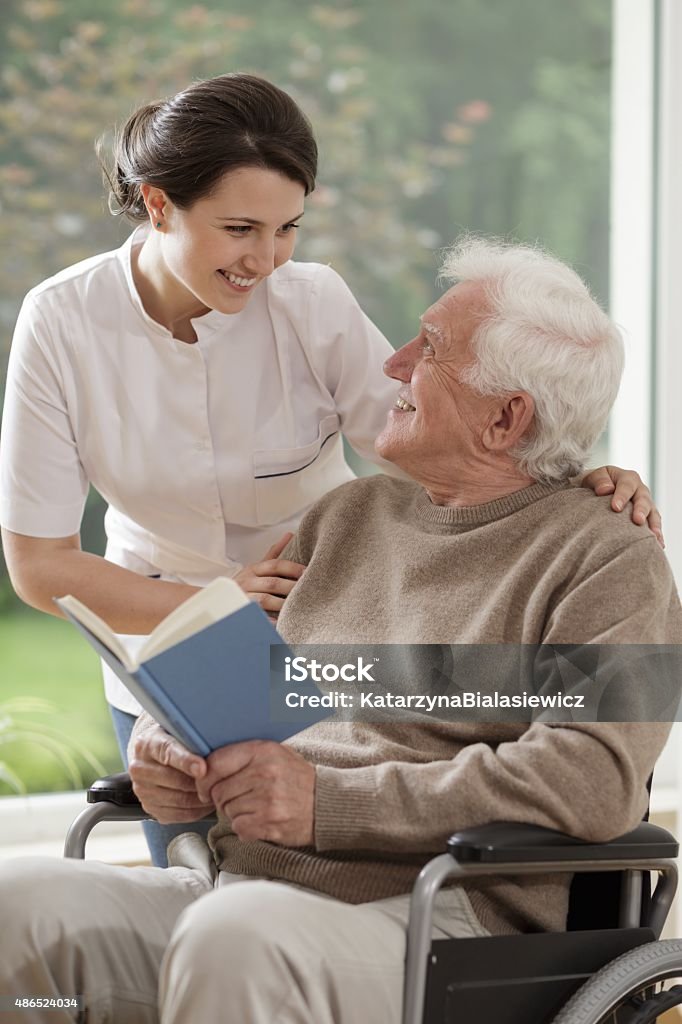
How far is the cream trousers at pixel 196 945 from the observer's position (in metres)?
1.20

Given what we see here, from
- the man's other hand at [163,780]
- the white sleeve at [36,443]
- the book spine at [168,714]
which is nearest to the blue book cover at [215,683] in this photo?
the book spine at [168,714]

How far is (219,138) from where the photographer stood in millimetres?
1615

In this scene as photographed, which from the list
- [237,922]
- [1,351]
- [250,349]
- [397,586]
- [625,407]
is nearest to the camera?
[237,922]

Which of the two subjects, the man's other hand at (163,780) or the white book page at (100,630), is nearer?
the white book page at (100,630)

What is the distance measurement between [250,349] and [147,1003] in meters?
0.96

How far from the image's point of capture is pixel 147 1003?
1437 mm

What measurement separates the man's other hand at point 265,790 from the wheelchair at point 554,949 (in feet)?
0.54

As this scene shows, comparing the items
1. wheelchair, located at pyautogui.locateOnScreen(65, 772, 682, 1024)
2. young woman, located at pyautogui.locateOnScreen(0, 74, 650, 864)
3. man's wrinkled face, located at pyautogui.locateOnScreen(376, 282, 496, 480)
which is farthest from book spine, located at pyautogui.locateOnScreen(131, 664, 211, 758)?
man's wrinkled face, located at pyautogui.locateOnScreen(376, 282, 496, 480)

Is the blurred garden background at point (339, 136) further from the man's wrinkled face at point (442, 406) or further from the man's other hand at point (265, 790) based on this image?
the man's other hand at point (265, 790)

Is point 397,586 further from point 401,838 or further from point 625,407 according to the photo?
point 625,407

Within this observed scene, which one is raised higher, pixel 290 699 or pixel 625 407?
pixel 625 407

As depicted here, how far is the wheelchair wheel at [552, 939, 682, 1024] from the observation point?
1.29 metres

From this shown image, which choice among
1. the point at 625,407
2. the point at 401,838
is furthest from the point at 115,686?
the point at 625,407

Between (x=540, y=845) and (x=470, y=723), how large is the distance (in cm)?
23
